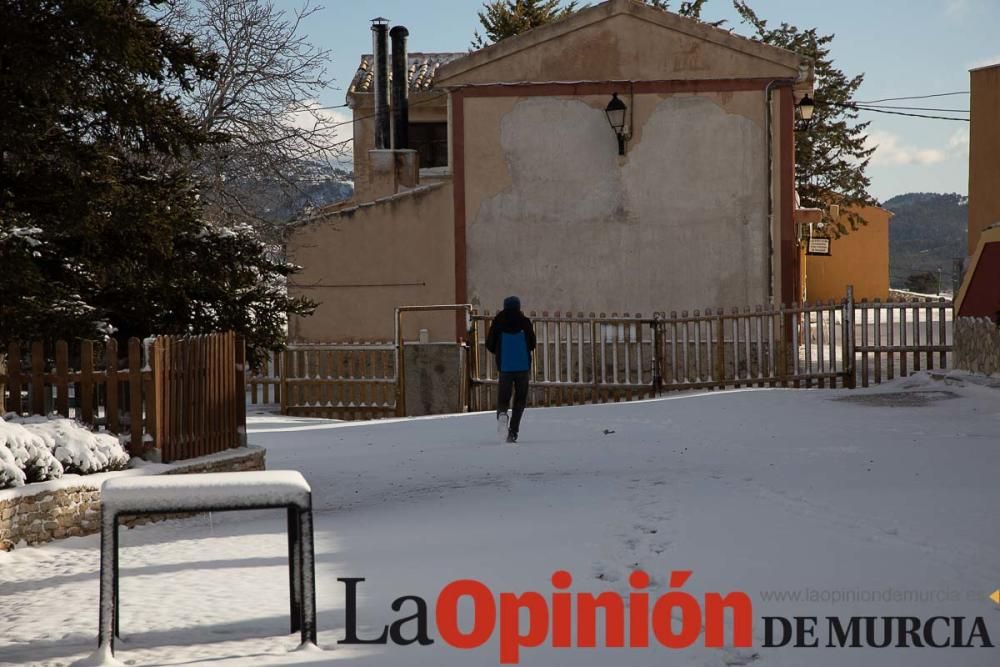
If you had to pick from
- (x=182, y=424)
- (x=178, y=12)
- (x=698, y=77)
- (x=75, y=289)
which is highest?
(x=178, y=12)

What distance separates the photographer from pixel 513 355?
559 inches

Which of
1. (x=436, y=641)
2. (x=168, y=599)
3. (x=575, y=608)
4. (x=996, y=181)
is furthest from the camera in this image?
(x=996, y=181)

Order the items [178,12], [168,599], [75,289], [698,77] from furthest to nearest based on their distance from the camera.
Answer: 1. [178,12]
2. [698,77]
3. [75,289]
4. [168,599]

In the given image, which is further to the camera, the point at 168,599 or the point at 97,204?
the point at 97,204

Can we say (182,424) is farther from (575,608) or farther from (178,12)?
(178,12)

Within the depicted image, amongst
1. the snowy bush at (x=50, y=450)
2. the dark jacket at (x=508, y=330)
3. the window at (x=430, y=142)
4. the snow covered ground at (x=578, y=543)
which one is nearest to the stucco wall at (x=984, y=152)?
the snow covered ground at (x=578, y=543)

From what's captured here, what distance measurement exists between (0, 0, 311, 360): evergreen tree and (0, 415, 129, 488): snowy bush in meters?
1.47

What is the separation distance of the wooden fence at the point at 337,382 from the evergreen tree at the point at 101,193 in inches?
419

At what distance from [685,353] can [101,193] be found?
36.1ft

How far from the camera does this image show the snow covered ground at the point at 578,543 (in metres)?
6.03

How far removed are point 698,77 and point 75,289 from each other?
14535 mm

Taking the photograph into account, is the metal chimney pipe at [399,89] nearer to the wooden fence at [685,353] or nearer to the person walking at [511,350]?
the wooden fence at [685,353]

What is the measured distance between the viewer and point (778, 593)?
257 inches

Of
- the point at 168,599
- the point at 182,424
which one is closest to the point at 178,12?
the point at 182,424
